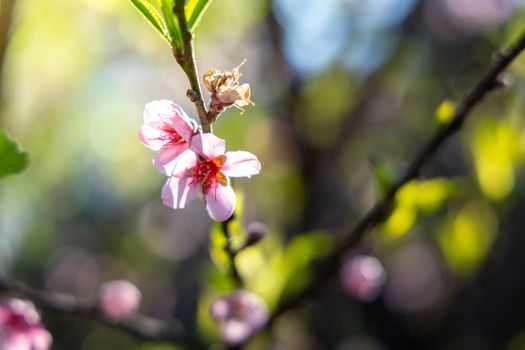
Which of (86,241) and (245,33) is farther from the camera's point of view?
(86,241)

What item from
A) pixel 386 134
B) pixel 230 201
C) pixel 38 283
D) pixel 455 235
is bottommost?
pixel 38 283

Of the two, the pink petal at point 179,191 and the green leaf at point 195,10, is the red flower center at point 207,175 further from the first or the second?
the green leaf at point 195,10

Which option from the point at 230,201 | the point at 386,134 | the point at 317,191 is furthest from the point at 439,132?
the point at 386,134

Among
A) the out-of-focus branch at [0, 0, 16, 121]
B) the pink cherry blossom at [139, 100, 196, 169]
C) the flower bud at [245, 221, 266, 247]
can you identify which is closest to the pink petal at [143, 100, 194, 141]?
the pink cherry blossom at [139, 100, 196, 169]

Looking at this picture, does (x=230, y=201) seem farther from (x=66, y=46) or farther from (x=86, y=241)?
(x=86, y=241)

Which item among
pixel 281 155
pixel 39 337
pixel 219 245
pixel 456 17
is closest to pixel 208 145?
pixel 219 245

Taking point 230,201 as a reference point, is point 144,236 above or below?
below

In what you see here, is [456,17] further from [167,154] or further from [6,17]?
[167,154]

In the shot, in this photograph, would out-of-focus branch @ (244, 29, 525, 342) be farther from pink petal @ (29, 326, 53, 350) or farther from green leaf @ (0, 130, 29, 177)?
green leaf @ (0, 130, 29, 177)
